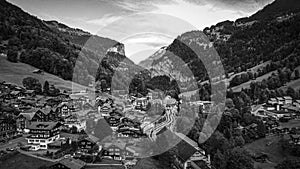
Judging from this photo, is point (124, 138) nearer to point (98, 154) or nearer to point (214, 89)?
point (98, 154)

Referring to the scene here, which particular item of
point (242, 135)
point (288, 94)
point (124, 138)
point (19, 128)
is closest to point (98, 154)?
point (124, 138)

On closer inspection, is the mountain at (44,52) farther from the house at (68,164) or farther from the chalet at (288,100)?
the house at (68,164)

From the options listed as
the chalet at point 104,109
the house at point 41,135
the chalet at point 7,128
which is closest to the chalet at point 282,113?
the chalet at point 104,109

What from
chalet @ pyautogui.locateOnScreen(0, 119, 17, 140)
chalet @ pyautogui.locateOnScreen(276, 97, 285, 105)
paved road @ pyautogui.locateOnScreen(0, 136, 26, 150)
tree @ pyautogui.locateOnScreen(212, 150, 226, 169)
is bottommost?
tree @ pyautogui.locateOnScreen(212, 150, 226, 169)

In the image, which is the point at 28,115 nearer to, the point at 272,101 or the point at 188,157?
the point at 188,157

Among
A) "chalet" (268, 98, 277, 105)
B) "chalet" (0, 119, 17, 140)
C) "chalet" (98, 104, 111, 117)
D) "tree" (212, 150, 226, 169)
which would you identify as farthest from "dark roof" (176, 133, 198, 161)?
"chalet" (268, 98, 277, 105)

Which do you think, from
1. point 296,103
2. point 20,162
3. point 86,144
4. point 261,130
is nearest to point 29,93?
point 86,144

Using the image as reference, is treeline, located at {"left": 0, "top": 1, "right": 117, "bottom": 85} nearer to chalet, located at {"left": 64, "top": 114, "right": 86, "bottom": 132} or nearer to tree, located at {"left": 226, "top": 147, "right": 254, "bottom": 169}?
chalet, located at {"left": 64, "top": 114, "right": 86, "bottom": 132}
